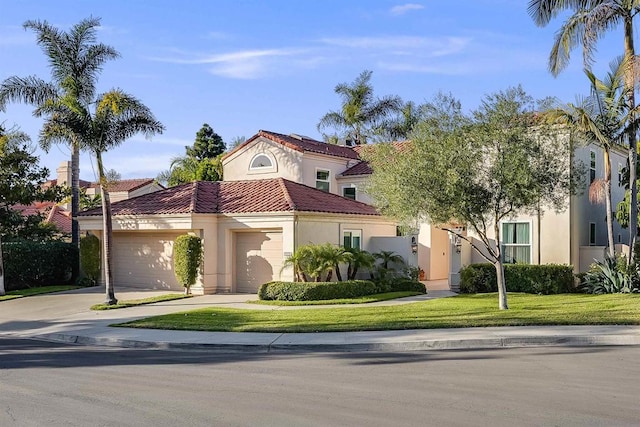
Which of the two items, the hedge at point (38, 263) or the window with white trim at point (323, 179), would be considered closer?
the hedge at point (38, 263)

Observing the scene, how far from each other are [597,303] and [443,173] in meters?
5.89

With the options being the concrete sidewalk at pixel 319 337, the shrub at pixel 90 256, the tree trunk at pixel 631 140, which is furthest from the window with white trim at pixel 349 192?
the concrete sidewalk at pixel 319 337

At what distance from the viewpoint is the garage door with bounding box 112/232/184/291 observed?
24.2 metres

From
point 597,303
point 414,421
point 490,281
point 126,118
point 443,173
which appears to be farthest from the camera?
point 490,281

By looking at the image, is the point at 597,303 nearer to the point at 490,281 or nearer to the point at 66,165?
the point at 490,281

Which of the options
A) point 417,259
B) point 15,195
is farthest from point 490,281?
point 15,195

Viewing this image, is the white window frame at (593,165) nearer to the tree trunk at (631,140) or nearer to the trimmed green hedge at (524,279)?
the tree trunk at (631,140)

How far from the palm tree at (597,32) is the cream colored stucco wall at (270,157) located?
12.1m

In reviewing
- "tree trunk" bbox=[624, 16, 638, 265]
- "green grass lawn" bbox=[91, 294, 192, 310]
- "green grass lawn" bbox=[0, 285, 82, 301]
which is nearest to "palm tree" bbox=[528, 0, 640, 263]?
"tree trunk" bbox=[624, 16, 638, 265]

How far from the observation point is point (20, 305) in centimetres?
2116

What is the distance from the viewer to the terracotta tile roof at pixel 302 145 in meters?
29.6

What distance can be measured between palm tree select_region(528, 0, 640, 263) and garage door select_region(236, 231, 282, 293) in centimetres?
1114

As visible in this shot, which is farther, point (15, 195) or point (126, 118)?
point (15, 195)

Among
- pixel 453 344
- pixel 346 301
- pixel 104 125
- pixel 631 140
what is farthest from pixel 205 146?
pixel 453 344
